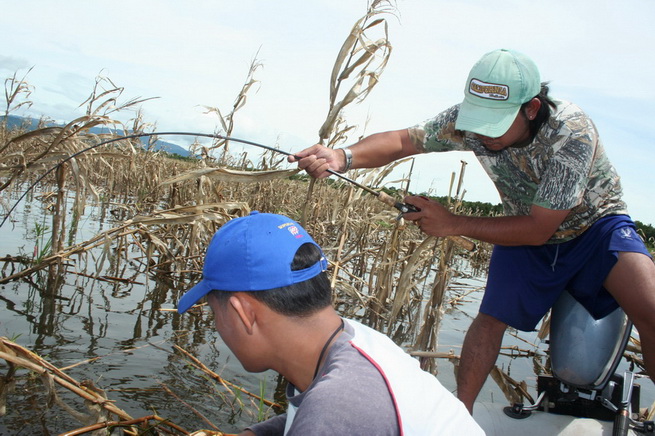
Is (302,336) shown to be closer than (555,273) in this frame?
Yes

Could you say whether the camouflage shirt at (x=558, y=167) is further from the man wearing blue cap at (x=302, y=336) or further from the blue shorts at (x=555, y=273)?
the man wearing blue cap at (x=302, y=336)

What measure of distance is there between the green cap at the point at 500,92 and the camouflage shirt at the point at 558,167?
20 centimetres

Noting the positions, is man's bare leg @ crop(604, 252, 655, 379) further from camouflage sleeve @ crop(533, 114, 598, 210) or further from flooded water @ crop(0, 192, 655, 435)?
flooded water @ crop(0, 192, 655, 435)

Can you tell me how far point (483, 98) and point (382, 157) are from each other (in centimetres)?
69

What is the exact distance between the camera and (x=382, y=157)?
283 cm

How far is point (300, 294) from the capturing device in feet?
4.36

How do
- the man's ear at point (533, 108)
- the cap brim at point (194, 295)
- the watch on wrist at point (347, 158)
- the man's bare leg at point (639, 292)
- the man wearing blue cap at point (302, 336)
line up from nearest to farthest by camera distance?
1. the man wearing blue cap at point (302, 336)
2. the cap brim at point (194, 295)
3. the man's bare leg at point (639, 292)
4. the man's ear at point (533, 108)
5. the watch on wrist at point (347, 158)

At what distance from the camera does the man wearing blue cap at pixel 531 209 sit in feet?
7.39

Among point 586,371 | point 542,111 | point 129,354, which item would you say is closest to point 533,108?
point 542,111

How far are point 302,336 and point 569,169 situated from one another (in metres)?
1.48

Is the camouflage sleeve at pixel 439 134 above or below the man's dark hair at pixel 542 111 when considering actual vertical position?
below

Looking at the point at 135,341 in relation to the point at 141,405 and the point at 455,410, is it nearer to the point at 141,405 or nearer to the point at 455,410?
the point at 141,405

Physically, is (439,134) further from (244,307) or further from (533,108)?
(244,307)

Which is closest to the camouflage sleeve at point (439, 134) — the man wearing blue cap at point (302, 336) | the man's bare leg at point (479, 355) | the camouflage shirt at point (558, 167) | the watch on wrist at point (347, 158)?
the camouflage shirt at point (558, 167)
